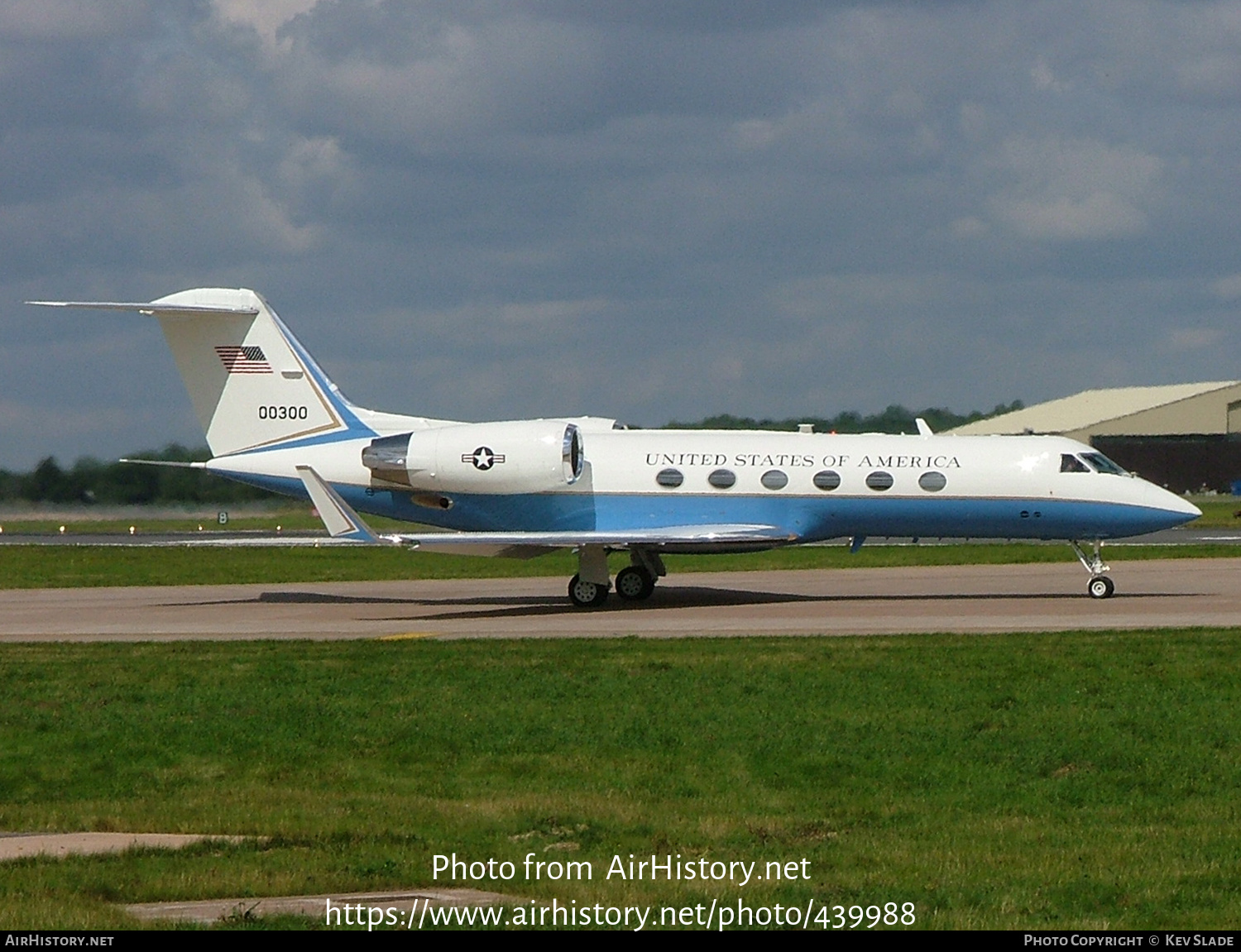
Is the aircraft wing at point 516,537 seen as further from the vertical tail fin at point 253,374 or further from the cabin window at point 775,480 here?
the vertical tail fin at point 253,374

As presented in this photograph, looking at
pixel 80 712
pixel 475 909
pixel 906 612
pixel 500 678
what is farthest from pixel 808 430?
pixel 475 909

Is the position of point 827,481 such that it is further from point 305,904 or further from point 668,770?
point 305,904

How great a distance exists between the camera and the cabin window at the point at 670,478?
28.0m

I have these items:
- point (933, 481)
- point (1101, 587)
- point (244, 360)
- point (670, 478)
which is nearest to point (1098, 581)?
point (1101, 587)

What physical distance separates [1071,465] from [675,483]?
6.71 metres

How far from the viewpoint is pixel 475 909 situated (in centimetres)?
830

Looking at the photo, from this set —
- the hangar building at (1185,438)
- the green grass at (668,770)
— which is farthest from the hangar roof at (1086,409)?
the green grass at (668,770)

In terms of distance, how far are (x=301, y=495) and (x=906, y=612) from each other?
36.5 feet

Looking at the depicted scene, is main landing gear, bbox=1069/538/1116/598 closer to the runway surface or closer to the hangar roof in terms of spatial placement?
the runway surface

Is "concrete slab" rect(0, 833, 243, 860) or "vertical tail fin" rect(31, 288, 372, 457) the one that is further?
"vertical tail fin" rect(31, 288, 372, 457)

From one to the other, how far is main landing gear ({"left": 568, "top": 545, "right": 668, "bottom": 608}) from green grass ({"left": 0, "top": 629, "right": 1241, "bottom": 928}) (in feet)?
23.0

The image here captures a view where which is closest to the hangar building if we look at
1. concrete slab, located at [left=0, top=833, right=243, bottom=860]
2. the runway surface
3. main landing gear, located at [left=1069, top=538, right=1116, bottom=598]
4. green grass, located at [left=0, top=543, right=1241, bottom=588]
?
green grass, located at [left=0, top=543, right=1241, bottom=588]

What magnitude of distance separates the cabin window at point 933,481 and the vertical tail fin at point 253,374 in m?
9.85

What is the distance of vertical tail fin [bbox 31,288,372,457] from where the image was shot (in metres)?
29.4
